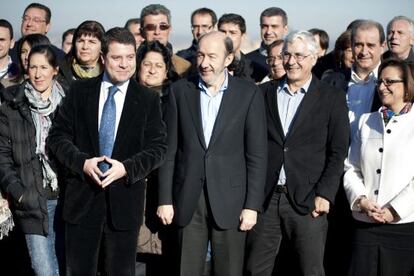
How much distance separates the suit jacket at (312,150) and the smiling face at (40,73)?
1.59 metres

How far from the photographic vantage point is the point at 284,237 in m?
4.76

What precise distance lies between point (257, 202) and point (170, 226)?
644 millimetres

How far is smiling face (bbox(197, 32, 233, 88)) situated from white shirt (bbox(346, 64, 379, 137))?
3.55 feet

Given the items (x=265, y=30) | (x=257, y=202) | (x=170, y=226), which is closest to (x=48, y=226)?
(x=170, y=226)

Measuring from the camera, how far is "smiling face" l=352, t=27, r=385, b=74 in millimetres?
5152

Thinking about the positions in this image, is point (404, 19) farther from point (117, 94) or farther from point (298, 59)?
point (117, 94)

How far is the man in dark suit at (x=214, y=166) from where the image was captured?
4.54m

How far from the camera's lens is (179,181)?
461 centimetres

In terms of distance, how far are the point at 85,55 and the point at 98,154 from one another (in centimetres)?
127

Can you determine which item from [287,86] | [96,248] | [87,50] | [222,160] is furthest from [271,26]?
[96,248]

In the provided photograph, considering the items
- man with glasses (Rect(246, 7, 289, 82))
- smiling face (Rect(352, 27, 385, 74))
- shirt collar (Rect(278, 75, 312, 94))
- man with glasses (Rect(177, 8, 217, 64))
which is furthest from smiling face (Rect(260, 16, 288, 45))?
shirt collar (Rect(278, 75, 312, 94))

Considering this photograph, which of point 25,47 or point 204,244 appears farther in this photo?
point 25,47

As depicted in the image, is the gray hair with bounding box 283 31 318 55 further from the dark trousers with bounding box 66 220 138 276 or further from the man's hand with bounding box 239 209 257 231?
the dark trousers with bounding box 66 220 138 276

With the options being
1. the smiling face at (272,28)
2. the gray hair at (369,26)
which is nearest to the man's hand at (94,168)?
the gray hair at (369,26)
